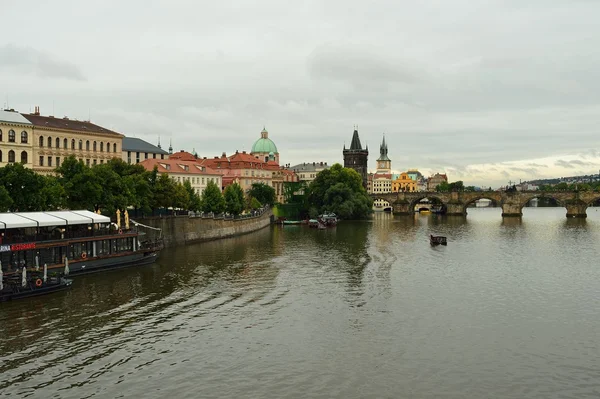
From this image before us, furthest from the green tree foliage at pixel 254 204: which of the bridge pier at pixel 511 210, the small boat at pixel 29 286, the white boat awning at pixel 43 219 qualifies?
the small boat at pixel 29 286

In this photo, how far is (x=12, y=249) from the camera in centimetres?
5184

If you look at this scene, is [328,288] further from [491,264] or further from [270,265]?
[491,264]

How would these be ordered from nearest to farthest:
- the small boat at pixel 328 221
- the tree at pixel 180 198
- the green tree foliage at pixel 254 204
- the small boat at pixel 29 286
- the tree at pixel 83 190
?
the small boat at pixel 29 286 → the tree at pixel 83 190 → the tree at pixel 180 198 → the small boat at pixel 328 221 → the green tree foliage at pixel 254 204

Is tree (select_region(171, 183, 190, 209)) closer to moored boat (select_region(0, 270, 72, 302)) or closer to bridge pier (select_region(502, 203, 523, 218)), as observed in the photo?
moored boat (select_region(0, 270, 72, 302))

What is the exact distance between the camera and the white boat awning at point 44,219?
53500mm

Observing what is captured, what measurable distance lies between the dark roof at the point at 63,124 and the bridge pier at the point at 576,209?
141 m

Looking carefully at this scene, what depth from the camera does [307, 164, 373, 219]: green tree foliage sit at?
527ft

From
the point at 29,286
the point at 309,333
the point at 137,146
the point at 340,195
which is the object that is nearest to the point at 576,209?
the point at 340,195

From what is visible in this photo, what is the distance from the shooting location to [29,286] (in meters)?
47.8

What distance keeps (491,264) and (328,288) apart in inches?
1074

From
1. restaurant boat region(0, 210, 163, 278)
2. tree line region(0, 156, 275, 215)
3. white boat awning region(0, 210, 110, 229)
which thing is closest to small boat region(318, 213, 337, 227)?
tree line region(0, 156, 275, 215)

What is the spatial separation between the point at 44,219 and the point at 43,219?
94mm

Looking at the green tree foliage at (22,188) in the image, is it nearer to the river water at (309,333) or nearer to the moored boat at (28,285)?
the river water at (309,333)

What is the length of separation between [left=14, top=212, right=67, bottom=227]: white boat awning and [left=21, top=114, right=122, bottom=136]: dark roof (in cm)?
4648
